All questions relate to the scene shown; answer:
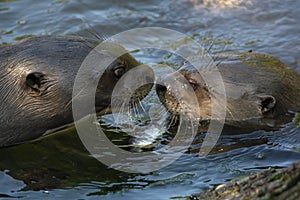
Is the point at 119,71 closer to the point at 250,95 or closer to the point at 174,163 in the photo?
the point at 174,163

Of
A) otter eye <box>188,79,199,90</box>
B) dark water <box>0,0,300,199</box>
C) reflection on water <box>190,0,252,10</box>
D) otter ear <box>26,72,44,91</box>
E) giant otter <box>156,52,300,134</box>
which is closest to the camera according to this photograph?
dark water <box>0,0,300,199</box>

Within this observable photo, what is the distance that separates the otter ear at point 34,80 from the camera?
550 centimetres

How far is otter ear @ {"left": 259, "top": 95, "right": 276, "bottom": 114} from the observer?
558 cm

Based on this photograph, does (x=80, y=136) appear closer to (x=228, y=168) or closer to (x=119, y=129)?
(x=119, y=129)

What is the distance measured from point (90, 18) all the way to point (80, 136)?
9.73ft

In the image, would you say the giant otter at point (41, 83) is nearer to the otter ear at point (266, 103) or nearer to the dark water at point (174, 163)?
the dark water at point (174, 163)

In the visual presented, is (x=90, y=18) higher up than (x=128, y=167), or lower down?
higher up

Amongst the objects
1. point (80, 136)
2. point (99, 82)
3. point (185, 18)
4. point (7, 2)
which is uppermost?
point (7, 2)

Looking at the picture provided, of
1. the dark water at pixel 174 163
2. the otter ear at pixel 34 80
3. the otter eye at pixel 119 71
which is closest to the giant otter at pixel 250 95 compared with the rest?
the dark water at pixel 174 163

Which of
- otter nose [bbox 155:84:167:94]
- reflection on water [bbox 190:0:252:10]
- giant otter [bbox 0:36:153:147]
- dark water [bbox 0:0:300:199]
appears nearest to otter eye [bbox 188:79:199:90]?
otter nose [bbox 155:84:167:94]

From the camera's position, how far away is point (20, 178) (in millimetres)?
5254

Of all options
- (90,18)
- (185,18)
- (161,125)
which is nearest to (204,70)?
(161,125)

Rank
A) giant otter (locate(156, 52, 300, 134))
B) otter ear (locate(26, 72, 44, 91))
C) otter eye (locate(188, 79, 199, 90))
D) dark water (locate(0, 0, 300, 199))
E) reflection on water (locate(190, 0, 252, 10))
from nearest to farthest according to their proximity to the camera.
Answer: dark water (locate(0, 0, 300, 199)) → otter ear (locate(26, 72, 44, 91)) → giant otter (locate(156, 52, 300, 134)) → otter eye (locate(188, 79, 199, 90)) → reflection on water (locate(190, 0, 252, 10))

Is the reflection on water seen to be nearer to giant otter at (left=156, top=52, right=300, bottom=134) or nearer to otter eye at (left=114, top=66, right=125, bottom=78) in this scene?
giant otter at (left=156, top=52, right=300, bottom=134)
